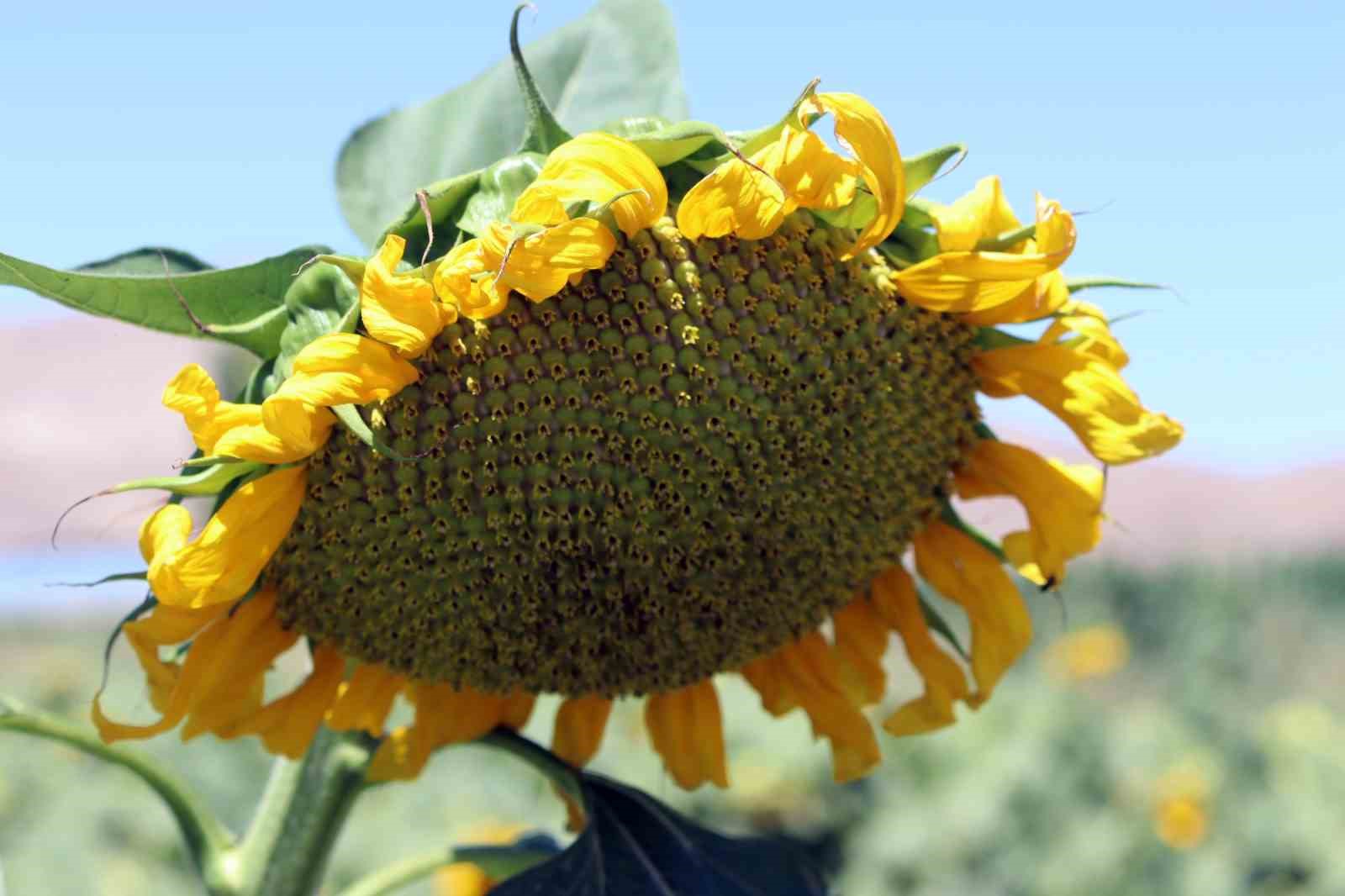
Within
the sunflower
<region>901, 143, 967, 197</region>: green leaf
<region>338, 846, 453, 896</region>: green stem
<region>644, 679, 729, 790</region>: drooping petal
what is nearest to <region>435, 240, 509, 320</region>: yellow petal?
the sunflower

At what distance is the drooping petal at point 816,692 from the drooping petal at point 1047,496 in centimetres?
27

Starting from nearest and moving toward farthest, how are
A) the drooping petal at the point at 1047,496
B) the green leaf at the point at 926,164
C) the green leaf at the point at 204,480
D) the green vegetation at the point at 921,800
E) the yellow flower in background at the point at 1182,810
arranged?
the green leaf at the point at 204,480 → the green leaf at the point at 926,164 → the drooping petal at the point at 1047,496 → the green vegetation at the point at 921,800 → the yellow flower in background at the point at 1182,810

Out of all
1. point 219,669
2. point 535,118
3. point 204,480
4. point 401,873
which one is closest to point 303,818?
point 401,873

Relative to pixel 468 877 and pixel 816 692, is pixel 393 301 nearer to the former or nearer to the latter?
pixel 816 692

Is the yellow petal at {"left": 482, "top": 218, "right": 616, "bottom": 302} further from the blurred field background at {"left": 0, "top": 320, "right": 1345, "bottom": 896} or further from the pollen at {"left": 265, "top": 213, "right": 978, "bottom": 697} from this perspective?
the blurred field background at {"left": 0, "top": 320, "right": 1345, "bottom": 896}

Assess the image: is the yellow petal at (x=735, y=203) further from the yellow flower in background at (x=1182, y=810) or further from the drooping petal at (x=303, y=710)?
the yellow flower in background at (x=1182, y=810)

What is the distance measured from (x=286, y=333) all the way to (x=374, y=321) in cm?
14

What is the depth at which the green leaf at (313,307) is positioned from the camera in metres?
1.28

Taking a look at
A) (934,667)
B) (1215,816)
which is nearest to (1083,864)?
(1215,816)

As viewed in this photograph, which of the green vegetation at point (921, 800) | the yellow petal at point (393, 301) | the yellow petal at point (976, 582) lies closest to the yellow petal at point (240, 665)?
the yellow petal at point (393, 301)

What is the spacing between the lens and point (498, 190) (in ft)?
4.23

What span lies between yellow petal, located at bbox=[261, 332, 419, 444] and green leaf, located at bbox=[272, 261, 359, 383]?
0.17 feet

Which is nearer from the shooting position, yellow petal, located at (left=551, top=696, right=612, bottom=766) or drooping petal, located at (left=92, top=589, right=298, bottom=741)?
drooping petal, located at (left=92, top=589, right=298, bottom=741)

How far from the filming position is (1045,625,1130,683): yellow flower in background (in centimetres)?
982
